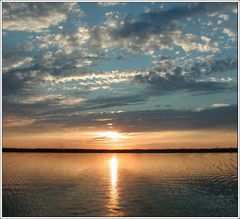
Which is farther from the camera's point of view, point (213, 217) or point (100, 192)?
point (100, 192)

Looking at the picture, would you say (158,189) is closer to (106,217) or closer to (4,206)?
(106,217)

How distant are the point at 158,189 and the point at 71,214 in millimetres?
25466

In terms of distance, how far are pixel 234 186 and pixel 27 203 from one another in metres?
44.0

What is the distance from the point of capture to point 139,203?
54062 millimetres

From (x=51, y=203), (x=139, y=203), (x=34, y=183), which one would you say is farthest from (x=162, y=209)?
(x=34, y=183)

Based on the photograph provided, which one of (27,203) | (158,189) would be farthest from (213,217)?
(27,203)

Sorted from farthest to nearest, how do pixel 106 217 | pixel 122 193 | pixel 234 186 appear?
1. pixel 234 186
2. pixel 122 193
3. pixel 106 217

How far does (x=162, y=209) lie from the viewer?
1960 inches

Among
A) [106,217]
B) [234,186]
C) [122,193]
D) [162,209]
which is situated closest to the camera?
[106,217]

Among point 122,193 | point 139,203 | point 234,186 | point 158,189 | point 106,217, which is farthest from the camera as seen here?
point 234,186

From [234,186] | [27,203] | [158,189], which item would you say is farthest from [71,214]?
[234,186]

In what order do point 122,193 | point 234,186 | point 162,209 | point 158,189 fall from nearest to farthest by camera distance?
1. point 162,209
2. point 122,193
3. point 158,189
4. point 234,186

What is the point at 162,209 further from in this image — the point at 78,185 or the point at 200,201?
the point at 78,185

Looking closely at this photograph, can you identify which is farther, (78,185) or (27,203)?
(78,185)
